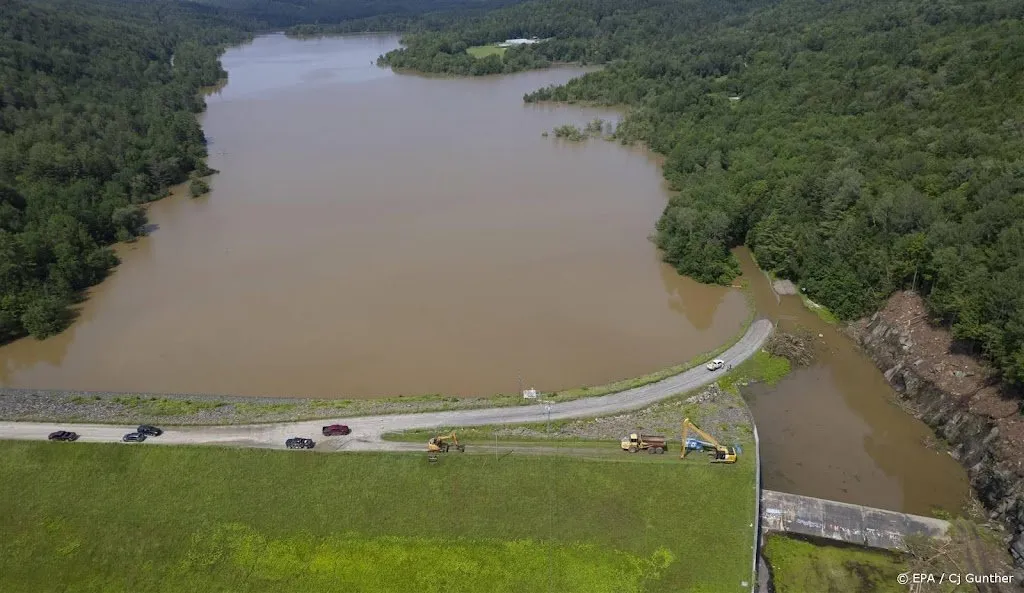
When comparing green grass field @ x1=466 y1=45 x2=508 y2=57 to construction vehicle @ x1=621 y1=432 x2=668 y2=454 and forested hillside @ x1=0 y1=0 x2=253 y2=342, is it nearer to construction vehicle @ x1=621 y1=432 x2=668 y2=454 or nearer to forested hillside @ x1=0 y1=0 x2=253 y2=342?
forested hillside @ x1=0 y1=0 x2=253 y2=342


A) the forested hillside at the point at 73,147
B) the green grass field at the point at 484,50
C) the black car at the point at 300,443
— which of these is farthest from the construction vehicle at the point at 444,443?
the green grass field at the point at 484,50

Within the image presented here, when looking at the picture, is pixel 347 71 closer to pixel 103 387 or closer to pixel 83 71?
pixel 83 71

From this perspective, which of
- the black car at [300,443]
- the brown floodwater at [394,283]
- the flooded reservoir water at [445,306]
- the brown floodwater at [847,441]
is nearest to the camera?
the brown floodwater at [847,441]

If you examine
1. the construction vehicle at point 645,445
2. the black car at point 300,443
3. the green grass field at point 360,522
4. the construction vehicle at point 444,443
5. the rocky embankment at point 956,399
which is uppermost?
the rocky embankment at point 956,399

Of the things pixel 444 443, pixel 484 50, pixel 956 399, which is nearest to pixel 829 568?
pixel 956 399

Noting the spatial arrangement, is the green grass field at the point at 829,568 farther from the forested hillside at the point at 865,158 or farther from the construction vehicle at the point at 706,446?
the forested hillside at the point at 865,158

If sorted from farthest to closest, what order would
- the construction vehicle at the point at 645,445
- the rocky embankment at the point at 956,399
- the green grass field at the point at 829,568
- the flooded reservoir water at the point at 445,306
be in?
the flooded reservoir water at the point at 445,306, the construction vehicle at the point at 645,445, the rocky embankment at the point at 956,399, the green grass field at the point at 829,568

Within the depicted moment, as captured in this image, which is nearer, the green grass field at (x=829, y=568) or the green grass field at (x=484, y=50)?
the green grass field at (x=829, y=568)
